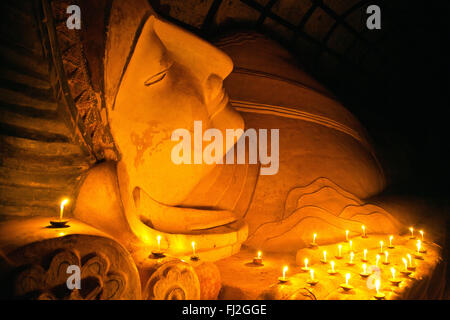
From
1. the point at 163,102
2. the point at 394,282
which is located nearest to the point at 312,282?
the point at 394,282

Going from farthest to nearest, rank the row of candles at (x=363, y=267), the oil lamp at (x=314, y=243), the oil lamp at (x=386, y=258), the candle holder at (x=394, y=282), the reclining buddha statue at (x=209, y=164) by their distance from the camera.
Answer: the oil lamp at (x=314, y=243)
the oil lamp at (x=386, y=258)
the reclining buddha statue at (x=209, y=164)
the candle holder at (x=394, y=282)
the row of candles at (x=363, y=267)

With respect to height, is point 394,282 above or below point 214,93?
below

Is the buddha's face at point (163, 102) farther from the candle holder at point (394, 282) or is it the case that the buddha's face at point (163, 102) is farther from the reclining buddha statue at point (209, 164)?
the candle holder at point (394, 282)

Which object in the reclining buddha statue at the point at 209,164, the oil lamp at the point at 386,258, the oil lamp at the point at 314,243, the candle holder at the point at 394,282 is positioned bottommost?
the candle holder at the point at 394,282

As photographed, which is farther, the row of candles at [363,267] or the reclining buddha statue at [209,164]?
the reclining buddha statue at [209,164]

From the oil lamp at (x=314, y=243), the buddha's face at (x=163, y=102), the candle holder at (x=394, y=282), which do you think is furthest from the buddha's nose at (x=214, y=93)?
the candle holder at (x=394, y=282)

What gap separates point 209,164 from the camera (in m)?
3.04

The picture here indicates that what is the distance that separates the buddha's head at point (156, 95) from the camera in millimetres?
2238

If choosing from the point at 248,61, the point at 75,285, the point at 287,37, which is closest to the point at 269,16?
the point at 287,37

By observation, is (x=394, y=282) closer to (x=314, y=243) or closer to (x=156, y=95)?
(x=314, y=243)

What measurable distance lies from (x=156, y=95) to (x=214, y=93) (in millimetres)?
596

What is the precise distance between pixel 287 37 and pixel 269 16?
0.81 metres

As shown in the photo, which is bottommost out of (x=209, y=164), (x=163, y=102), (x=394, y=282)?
(x=394, y=282)

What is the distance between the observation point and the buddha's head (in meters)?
2.24
